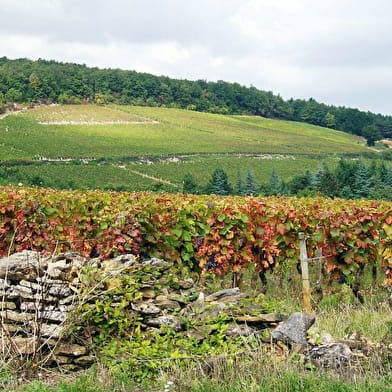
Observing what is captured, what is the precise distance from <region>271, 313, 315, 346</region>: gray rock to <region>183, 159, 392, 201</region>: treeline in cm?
4605

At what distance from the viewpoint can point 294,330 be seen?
5734mm

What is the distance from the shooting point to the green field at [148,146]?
64625mm

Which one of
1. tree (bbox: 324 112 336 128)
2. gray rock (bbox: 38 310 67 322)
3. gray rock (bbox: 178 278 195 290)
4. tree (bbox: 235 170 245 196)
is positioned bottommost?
tree (bbox: 235 170 245 196)

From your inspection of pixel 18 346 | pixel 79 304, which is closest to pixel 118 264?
pixel 79 304

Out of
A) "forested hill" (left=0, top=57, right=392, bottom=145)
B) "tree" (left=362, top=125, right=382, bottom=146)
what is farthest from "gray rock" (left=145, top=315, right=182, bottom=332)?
"tree" (left=362, top=125, right=382, bottom=146)

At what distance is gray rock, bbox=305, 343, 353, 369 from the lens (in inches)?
211

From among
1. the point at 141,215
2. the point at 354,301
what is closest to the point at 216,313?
the point at 141,215

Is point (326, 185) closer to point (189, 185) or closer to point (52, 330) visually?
point (189, 185)

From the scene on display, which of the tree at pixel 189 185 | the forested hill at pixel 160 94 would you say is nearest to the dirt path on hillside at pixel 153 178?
the tree at pixel 189 185

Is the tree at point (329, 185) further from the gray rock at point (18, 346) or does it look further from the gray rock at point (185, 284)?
the gray rock at point (18, 346)

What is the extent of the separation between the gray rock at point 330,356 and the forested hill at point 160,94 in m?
110

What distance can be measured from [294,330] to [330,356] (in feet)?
1.49

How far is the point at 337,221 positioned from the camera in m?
9.45

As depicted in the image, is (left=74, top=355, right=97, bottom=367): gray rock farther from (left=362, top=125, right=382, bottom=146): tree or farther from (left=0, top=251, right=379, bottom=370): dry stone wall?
(left=362, top=125, right=382, bottom=146): tree
